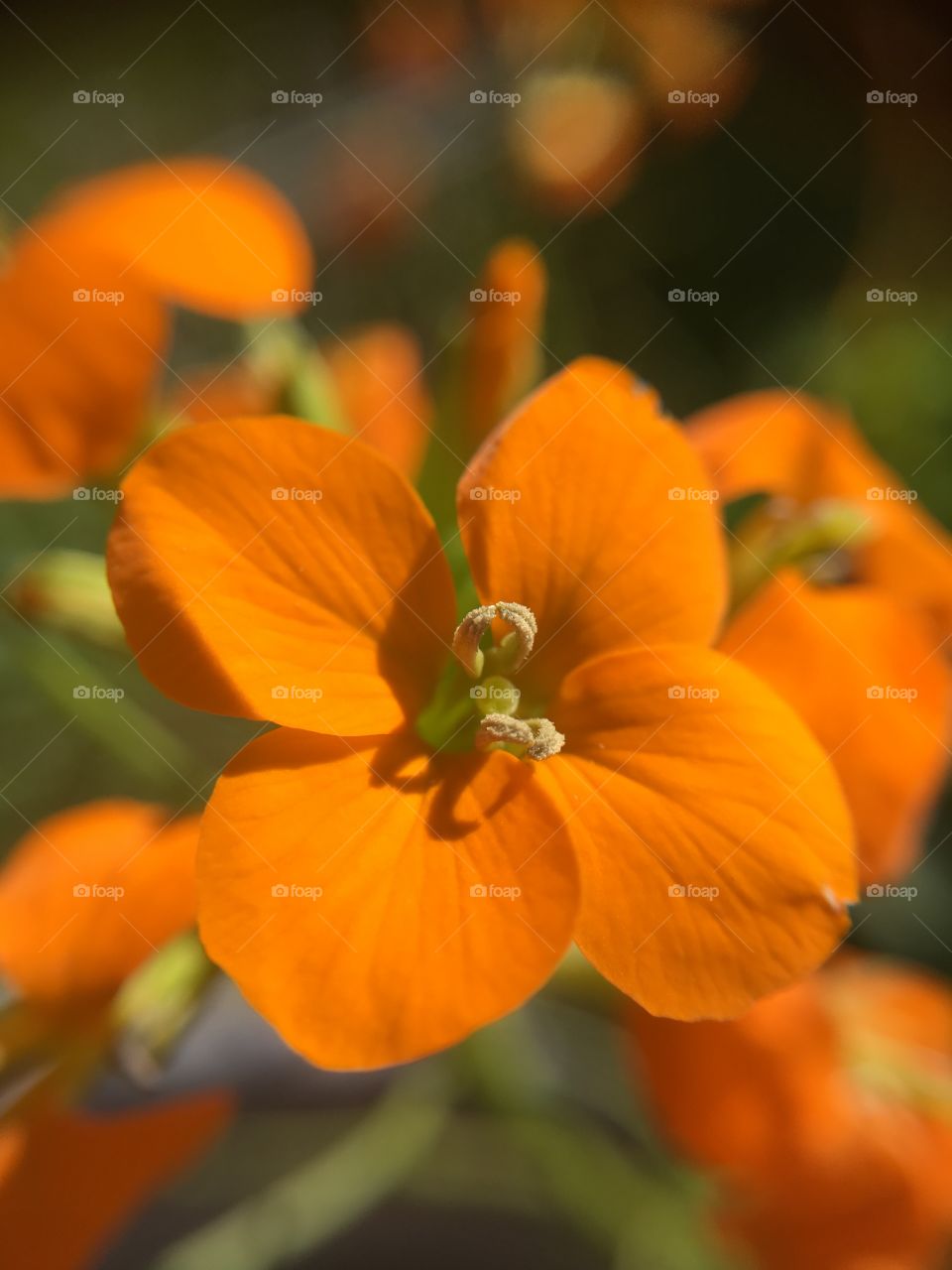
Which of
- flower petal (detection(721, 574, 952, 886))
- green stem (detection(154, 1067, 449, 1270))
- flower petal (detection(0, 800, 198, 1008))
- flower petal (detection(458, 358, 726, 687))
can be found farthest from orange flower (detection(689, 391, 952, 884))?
green stem (detection(154, 1067, 449, 1270))

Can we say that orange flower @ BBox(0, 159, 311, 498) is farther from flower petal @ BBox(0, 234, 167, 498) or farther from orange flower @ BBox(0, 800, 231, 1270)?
orange flower @ BBox(0, 800, 231, 1270)

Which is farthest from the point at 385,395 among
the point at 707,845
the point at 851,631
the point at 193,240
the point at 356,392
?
the point at 707,845

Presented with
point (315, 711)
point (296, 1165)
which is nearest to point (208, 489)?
point (315, 711)

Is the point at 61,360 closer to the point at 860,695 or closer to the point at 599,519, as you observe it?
the point at 599,519

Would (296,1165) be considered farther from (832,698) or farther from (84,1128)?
(832,698)

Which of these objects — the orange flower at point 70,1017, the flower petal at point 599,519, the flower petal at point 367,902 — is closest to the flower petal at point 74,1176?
the orange flower at point 70,1017

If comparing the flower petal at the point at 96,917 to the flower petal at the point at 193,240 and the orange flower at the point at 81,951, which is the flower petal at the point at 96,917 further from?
the flower petal at the point at 193,240
